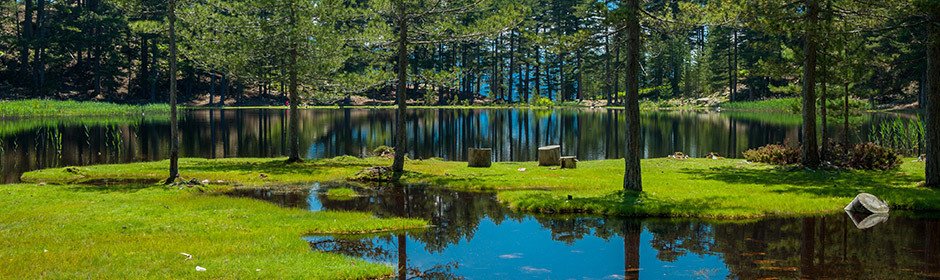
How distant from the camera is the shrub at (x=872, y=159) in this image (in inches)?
1222

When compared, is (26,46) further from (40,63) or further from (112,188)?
(112,188)

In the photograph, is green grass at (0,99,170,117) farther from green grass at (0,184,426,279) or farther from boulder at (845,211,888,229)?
boulder at (845,211,888,229)

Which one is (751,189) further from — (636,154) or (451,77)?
(451,77)

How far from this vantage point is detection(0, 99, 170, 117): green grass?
80169 mm

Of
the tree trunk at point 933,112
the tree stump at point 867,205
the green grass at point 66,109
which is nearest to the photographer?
the tree stump at point 867,205

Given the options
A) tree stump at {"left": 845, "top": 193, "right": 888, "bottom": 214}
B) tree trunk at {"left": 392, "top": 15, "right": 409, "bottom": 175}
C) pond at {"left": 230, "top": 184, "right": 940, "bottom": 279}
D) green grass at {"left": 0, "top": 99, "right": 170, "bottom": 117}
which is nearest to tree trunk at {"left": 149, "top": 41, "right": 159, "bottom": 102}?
green grass at {"left": 0, "top": 99, "right": 170, "bottom": 117}

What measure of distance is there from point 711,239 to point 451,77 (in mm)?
17947

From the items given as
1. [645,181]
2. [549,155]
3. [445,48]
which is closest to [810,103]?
[645,181]

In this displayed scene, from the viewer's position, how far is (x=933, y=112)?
984 inches

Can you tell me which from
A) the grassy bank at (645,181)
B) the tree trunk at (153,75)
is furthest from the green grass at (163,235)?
the tree trunk at (153,75)

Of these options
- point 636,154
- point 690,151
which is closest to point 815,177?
point 636,154

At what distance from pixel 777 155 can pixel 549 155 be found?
10885mm

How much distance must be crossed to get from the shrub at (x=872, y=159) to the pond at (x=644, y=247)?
11615 millimetres

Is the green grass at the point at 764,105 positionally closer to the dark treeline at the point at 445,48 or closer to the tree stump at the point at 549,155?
the dark treeline at the point at 445,48
